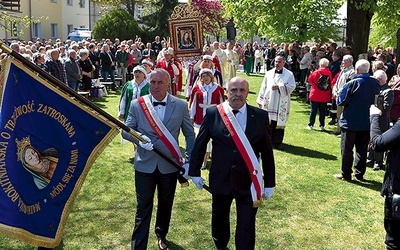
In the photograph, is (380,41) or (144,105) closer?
(144,105)

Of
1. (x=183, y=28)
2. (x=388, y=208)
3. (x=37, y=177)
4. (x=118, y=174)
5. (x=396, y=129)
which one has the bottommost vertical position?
(x=118, y=174)

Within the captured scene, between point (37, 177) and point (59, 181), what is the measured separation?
217 mm

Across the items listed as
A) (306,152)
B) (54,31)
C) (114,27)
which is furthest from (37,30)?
(306,152)

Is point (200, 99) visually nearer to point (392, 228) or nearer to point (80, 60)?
point (392, 228)

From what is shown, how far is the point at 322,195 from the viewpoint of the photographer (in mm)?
7660

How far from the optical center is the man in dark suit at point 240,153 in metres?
4.51

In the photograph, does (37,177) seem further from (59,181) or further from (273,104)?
(273,104)

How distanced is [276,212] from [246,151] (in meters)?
2.73

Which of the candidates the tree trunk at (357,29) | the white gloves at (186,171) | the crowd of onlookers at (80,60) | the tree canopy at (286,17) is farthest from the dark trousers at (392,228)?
the tree trunk at (357,29)

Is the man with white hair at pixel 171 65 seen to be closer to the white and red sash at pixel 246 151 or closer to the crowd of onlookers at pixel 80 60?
the crowd of onlookers at pixel 80 60

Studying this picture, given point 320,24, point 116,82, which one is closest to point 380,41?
point 320,24

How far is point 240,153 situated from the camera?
176 inches

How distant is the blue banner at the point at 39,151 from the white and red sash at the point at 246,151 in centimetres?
122

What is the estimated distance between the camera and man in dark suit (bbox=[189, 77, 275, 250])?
14.8 feet
